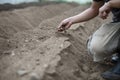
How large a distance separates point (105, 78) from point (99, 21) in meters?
3.22

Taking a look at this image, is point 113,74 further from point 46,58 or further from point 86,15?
point 86,15

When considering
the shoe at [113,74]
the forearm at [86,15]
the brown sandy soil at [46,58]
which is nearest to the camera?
the brown sandy soil at [46,58]

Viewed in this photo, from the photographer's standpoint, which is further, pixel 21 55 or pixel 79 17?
pixel 79 17

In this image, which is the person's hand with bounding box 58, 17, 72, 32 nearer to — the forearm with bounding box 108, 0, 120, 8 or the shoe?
the forearm with bounding box 108, 0, 120, 8

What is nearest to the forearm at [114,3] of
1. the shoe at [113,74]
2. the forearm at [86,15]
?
the forearm at [86,15]

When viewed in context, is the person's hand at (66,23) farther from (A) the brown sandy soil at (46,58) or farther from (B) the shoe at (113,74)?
(B) the shoe at (113,74)

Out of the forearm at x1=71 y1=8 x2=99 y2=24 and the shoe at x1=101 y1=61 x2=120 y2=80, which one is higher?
the forearm at x1=71 y1=8 x2=99 y2=24

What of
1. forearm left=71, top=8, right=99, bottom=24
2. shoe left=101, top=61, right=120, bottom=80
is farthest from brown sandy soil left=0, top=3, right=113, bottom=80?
forearm left=71, top=8, right=99, bottom=24

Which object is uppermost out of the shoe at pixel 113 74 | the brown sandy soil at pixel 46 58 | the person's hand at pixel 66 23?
the person's hand at pixel 66 23

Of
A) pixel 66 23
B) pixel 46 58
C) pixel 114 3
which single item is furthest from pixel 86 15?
pixel 46 58

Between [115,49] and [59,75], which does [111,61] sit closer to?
[115,49]

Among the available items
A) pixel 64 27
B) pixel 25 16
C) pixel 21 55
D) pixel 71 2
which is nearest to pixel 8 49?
pixel 21 55

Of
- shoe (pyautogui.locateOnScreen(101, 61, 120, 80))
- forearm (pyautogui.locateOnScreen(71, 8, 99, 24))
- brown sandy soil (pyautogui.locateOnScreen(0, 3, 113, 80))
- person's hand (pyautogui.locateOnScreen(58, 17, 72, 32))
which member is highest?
forearm (pyautogui.locateOnScreen(71, 8, 99, 24))

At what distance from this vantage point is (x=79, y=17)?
3197 mm
